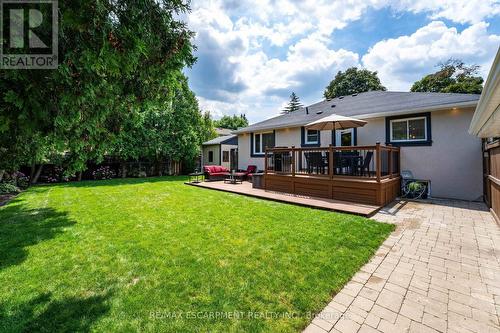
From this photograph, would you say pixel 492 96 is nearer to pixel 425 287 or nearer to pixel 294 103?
pixel 425 287

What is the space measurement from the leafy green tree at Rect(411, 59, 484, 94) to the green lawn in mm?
23180

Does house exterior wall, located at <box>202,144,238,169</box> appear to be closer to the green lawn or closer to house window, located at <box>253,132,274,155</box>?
house window, located at <box>253,132,274,155</box>

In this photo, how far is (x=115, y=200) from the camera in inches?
296

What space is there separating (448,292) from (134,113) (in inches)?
190

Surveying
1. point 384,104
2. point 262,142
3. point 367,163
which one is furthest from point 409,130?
point 262,142

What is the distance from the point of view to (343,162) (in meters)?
7.43

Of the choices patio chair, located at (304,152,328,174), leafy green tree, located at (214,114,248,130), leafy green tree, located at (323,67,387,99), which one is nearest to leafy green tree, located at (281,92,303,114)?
leafy green tree, located at (214,114,248,130)

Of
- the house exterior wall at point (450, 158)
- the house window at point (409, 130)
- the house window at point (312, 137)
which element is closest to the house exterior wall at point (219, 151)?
the house window at point (312, 137)

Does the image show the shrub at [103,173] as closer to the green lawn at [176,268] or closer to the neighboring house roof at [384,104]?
the neighboring house roof at [384,104]

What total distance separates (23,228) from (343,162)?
861 cm

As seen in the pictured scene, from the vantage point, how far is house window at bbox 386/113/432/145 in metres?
7.78

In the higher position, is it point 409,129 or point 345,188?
point 409,129

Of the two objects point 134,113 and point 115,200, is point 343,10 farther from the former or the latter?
point 115,200

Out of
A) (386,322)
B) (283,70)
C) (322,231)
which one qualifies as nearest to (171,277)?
(386,322)
